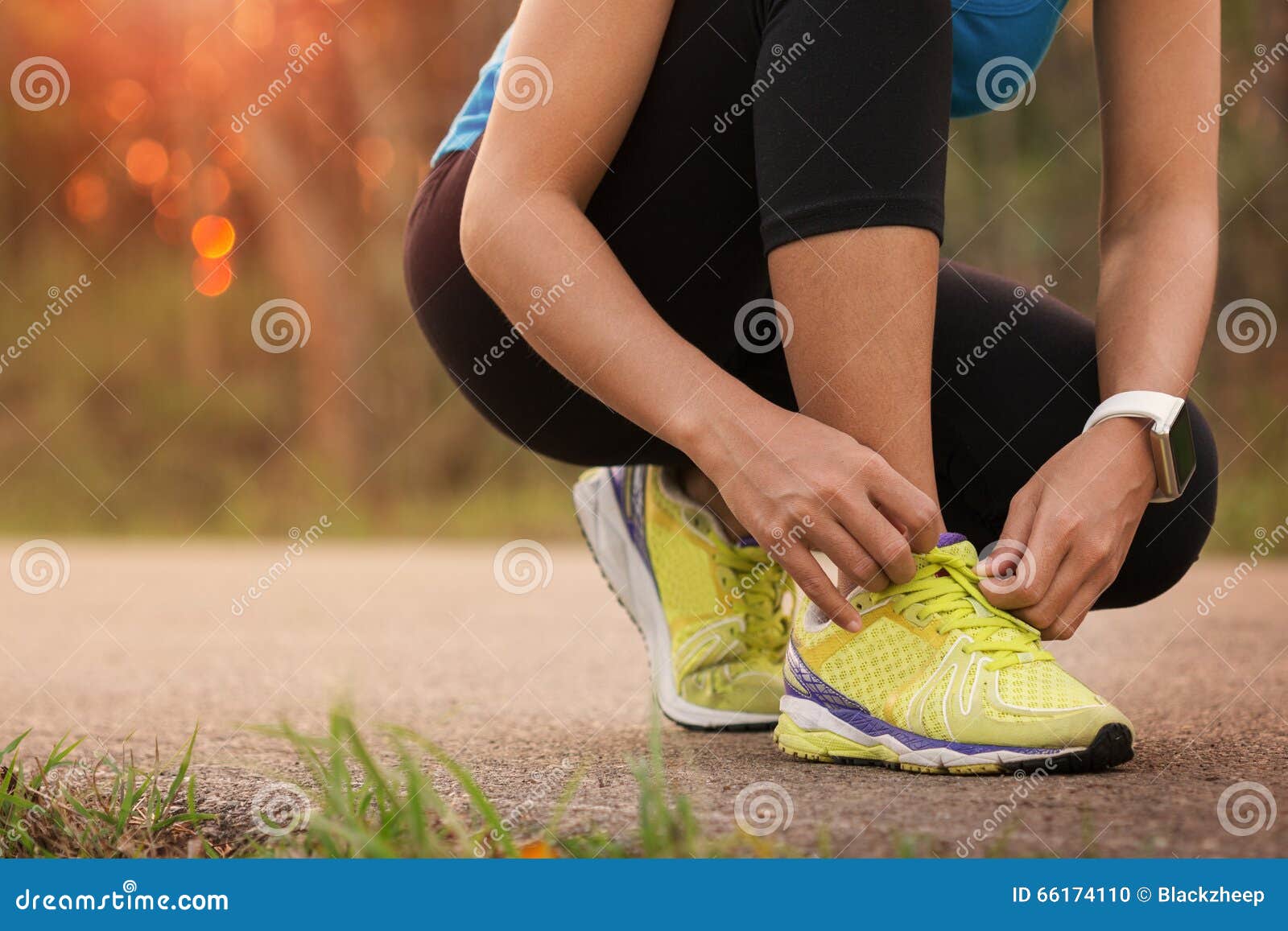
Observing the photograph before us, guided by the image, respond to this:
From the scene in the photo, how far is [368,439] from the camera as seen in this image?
7.27 meters

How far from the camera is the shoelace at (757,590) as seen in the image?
4.53 feet

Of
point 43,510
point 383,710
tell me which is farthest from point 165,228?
point 383,710

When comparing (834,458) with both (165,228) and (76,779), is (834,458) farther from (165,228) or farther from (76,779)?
(165,228)

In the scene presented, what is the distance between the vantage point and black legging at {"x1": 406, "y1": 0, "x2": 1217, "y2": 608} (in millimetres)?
1005
